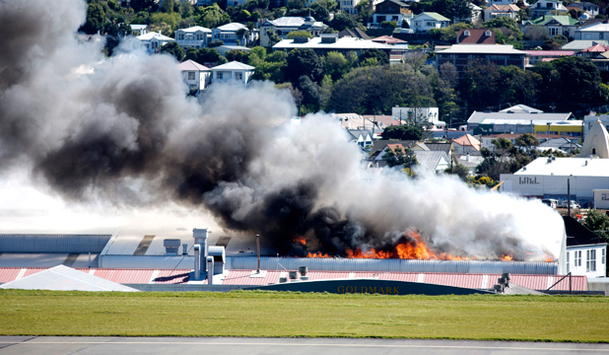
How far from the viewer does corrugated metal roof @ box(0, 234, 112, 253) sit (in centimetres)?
6281

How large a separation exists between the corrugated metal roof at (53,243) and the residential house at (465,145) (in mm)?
99403

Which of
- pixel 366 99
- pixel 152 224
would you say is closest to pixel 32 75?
pixel 152 224

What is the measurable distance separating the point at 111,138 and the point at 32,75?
6561mm

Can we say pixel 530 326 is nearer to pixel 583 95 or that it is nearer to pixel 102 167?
pixel 102 167

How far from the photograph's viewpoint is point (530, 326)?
110ft

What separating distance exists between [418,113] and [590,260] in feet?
389

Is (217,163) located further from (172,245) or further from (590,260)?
(590,260)

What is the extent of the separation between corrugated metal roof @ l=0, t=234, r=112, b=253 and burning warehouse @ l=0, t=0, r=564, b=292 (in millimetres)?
2748

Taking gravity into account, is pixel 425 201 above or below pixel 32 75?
below

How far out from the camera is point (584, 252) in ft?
218

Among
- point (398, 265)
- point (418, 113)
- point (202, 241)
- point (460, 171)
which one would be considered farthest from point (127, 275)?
point (418, 113)

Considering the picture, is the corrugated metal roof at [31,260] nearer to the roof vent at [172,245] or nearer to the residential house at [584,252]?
the roof vent at [172,245]

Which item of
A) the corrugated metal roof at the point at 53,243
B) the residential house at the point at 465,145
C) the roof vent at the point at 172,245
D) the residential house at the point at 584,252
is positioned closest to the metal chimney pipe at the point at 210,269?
the roof vent at the point at 172,245

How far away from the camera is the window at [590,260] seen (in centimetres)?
6656
